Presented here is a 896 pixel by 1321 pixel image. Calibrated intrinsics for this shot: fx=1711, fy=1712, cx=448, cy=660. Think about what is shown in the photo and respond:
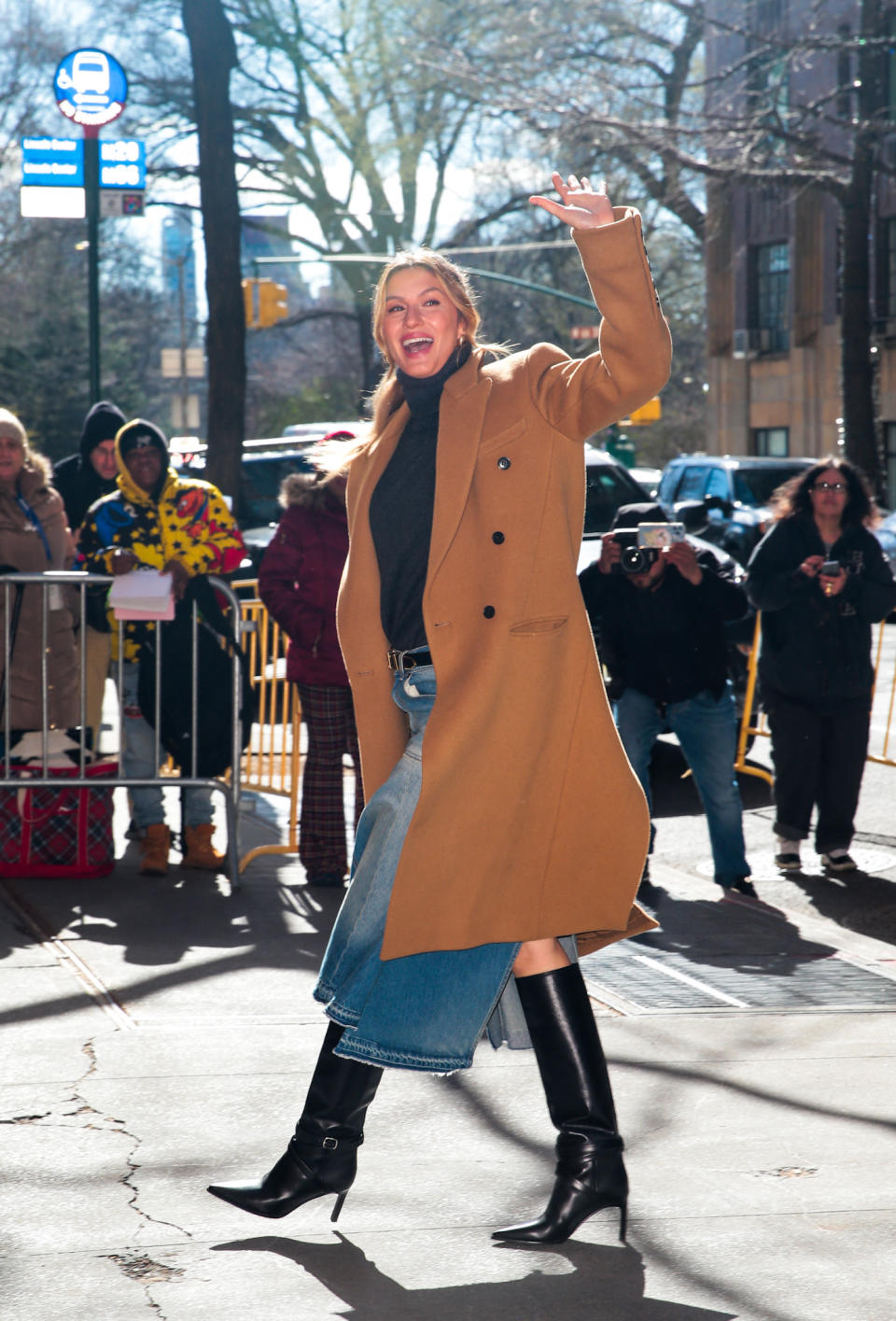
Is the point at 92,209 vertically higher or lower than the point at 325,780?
higher

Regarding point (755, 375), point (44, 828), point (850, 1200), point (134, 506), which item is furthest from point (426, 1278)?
point (755, 375)

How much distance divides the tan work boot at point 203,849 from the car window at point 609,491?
6.05 meters

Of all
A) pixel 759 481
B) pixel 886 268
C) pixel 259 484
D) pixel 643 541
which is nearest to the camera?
pixel 643 541

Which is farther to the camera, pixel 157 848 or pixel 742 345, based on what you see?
pixel 742 345

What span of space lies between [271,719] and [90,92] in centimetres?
492

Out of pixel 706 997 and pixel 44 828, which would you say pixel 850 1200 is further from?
pixel 44 828

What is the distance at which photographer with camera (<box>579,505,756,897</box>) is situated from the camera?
695 centimetres

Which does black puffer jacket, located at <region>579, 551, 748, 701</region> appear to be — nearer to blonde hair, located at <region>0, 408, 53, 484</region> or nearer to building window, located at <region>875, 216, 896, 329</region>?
blonde hair, located at <region>0, 408, 53, 484</region>

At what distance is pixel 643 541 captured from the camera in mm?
6625

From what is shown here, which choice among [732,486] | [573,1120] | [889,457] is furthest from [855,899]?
[889,457]

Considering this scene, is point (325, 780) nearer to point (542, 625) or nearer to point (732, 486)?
point (542, 625)

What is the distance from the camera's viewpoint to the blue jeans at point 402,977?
3459 millimetres

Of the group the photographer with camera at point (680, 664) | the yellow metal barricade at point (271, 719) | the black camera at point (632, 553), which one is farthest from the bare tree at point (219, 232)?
the black camera at point (632, 553)

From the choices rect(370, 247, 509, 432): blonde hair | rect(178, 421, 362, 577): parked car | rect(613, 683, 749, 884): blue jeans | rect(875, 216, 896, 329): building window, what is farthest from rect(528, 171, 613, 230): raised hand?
rect(875, 216, 896, 329): building window
